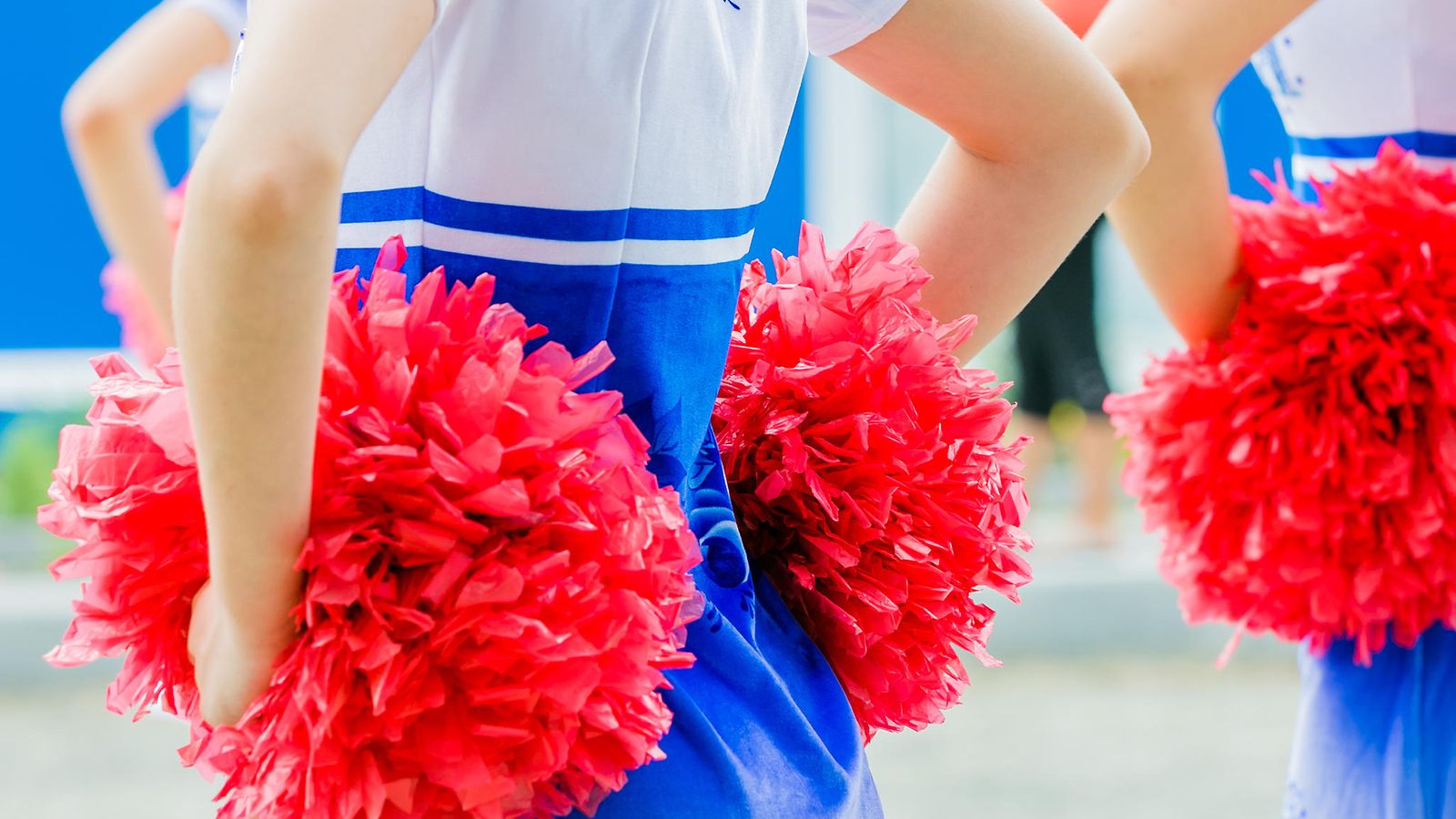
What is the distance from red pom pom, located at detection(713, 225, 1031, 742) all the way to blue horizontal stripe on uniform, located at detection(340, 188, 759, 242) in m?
0.18

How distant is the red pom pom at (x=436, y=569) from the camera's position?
671 millimetres

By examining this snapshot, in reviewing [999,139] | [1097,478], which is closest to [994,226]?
[999,139]

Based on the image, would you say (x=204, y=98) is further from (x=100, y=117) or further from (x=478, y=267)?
(x=478, y=267)

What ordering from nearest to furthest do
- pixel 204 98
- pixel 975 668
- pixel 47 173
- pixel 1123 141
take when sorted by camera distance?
pixel 1123 141
pixel 975 668
pixel 204 98
pixel 47 173

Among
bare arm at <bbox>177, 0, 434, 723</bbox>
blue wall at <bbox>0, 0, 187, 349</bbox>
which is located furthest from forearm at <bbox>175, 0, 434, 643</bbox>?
blue wall at <bbox>0, 0, 187, 349</bbox>

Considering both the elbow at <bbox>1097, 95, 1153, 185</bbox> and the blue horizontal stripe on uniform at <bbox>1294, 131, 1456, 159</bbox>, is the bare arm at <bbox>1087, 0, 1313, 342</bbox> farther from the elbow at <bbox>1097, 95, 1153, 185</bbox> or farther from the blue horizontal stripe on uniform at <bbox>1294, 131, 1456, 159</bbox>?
the elbow at <bbox>1097, 95, 1153, 185</bbox>

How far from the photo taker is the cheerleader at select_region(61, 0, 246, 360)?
8.55 feet

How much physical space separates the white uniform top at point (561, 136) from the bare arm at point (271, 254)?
0.18 ft

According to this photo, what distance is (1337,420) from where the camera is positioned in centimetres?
120

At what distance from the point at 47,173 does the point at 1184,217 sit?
12.5 feet

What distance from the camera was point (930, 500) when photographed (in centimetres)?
89

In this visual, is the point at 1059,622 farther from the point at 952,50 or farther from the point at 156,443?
the point at 156,443

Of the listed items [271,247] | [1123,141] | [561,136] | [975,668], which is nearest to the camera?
[271,247]

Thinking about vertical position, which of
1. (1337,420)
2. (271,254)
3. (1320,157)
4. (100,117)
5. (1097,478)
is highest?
(271,254)
